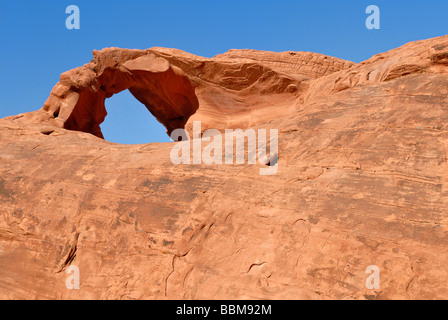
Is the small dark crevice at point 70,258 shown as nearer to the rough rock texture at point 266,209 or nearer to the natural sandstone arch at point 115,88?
the rough rock texture at point 266,209

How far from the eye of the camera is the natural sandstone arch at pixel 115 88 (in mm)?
9398

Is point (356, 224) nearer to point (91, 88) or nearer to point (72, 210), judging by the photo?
point (72, 210)

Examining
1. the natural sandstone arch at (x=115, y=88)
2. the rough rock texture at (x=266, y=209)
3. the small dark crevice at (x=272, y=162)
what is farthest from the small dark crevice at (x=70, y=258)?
the natural sandstone arch at (x=115, y=88)

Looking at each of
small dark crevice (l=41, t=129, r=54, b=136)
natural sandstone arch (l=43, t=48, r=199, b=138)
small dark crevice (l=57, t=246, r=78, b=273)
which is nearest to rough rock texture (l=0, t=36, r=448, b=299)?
small dark crevice (l=57, t=246, r=78, b=273)

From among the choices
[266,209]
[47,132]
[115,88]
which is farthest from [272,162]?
[115,88]

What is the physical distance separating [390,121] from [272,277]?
251cm

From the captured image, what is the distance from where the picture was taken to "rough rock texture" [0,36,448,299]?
4.46 metres

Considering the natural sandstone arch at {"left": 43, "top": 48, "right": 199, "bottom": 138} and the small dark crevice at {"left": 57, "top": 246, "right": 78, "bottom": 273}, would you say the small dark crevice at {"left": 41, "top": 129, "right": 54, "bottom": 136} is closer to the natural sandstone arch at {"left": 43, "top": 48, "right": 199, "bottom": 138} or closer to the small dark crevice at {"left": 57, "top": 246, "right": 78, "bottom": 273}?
the natural sandstone arch at {"left": 43, "top": 48, "right": 199, "bottom": 138}

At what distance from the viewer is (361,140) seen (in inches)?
213

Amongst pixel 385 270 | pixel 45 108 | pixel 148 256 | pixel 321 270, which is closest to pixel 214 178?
pixel 148 256

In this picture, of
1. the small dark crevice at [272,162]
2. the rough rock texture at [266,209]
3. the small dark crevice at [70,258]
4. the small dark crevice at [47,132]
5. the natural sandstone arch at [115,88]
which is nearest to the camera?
the rough rock texture at [266,209]

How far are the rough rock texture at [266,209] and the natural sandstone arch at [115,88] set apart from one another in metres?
2.11

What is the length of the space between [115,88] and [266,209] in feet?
22.1

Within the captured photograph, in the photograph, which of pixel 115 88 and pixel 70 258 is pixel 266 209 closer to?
pixel 70 258
